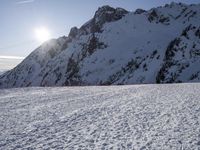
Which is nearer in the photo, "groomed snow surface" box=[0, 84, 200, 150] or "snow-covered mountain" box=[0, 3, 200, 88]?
"groomed snow surface" box=[0, 84, 200, 150]

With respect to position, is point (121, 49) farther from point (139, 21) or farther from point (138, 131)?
point (138, 131)

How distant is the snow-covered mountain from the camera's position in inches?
4496

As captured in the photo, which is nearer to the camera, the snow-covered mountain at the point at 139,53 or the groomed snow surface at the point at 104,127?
the groomed snow surface at the point at 104,127

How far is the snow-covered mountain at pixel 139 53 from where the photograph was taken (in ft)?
375

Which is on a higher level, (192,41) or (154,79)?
(192,41)

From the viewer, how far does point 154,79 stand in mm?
112125

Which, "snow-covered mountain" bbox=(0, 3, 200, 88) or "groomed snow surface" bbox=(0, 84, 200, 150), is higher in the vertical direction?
"snow-covered mountain" bbox=(0, 3, 200, 88)

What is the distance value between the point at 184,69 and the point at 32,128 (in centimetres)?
9446

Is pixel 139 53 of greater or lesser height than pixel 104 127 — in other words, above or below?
above

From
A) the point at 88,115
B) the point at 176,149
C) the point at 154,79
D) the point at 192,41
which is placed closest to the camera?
the point at 176,149

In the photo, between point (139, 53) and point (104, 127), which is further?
point (139, 53)

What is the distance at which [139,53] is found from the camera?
153 m

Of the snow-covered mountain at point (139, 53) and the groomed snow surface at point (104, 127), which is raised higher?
the snow-covered mountain at point (139, 53)

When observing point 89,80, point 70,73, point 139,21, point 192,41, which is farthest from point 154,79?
point 139,21
